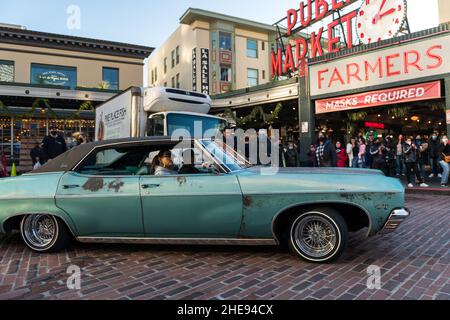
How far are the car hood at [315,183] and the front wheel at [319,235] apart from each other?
272 mm

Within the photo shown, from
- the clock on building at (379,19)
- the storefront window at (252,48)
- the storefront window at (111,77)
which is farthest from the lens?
the storefront window at (252,48)

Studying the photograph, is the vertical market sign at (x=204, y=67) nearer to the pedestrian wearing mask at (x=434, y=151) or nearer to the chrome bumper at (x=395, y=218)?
the pedestrian wearing mask at (x=434, y=151)

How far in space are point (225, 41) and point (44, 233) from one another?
1069 inches

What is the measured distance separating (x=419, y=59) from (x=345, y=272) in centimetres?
1101

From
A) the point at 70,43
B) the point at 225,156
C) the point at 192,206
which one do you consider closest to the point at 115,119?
the point at 225,156

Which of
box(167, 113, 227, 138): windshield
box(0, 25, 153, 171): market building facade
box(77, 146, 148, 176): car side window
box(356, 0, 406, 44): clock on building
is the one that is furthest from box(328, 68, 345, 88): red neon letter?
box(0, 25, 153, 171): market building facade

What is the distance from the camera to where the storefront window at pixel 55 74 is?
23.8 m

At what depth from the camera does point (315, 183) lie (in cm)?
377

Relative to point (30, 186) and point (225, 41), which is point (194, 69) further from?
point (30, 186)

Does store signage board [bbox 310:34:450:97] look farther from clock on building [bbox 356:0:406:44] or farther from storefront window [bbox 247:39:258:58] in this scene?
storefront window [bbox 247:39:258:58]

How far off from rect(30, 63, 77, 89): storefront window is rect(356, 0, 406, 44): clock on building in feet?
62.2

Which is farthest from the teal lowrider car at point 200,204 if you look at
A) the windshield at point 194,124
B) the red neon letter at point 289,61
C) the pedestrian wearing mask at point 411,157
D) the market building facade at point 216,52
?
the market building facade at point 216,52
